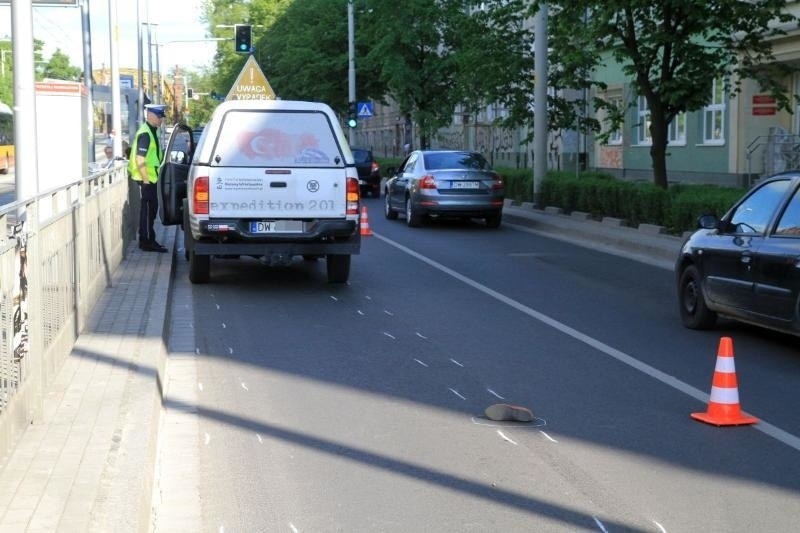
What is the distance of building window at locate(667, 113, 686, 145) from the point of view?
36.9 meters

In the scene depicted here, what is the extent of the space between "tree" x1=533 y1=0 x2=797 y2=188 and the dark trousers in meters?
9.05

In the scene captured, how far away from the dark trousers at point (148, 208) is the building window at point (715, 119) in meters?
20.3

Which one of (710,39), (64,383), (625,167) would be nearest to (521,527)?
(64,383)

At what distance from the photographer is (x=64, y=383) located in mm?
8141

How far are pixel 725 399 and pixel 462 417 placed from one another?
161 centimetres

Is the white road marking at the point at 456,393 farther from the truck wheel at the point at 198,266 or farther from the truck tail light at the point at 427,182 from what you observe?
the truck tail light at the point at 427,182

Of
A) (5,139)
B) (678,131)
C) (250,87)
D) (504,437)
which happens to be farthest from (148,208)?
(5,139)

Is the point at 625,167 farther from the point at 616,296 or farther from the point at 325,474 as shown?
the point at 325,474

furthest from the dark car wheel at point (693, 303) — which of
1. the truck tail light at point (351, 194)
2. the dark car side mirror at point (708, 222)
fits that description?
the truck tail light at point (351, 194)

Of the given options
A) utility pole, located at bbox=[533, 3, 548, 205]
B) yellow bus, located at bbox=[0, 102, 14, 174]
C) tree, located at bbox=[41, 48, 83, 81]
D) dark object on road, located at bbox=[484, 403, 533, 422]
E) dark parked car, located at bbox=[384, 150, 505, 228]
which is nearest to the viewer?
dark object on road, located at bbox=[484, 403, 533, 422]

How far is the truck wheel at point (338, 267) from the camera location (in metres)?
14.9

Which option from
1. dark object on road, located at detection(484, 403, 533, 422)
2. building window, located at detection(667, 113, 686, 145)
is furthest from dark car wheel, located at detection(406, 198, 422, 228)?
dark object on road, located at detection(484, 403, 533, 422)

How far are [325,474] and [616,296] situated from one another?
8.28 m

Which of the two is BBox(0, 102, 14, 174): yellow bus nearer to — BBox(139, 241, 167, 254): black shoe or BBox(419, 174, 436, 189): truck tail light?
BBox(419, 174, 436, 189): truck tail light
